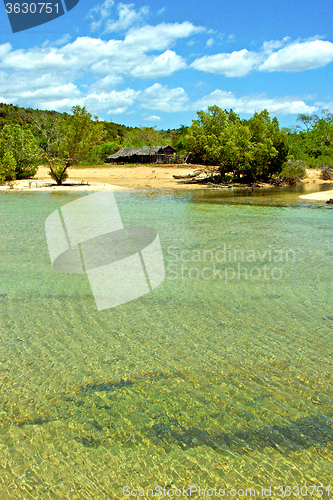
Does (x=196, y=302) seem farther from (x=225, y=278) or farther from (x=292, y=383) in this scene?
(x=292, y=383)

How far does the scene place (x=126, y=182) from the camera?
34.7 m

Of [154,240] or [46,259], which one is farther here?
[154,240]

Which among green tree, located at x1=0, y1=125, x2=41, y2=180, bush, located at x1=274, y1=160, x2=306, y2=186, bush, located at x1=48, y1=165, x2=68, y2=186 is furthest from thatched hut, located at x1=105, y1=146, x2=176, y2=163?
bush, located at x1=48, y1=165, x2=68, y2=186

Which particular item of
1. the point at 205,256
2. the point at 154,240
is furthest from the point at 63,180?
the point at 205,256

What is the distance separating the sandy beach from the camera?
A: 91.7 ft

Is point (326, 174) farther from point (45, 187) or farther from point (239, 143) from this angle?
point (45, 187)

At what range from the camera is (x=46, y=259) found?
316 inches

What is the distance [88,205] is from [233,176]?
59.6ft

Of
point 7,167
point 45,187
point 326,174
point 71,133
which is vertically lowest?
point 45,187

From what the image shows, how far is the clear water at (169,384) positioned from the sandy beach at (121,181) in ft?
68.2

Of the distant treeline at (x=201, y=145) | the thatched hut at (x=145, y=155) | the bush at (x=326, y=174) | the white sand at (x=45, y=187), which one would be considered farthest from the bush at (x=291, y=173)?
the thatched hut at (x=145, y=155)

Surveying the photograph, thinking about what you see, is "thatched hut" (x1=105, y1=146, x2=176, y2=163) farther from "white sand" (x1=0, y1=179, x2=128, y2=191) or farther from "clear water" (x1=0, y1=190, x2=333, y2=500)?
"clear water" (x1=0, y1=190, x2=333, y2=500)

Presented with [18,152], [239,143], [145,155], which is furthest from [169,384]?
[145,155]

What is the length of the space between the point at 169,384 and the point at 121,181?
32972mm
